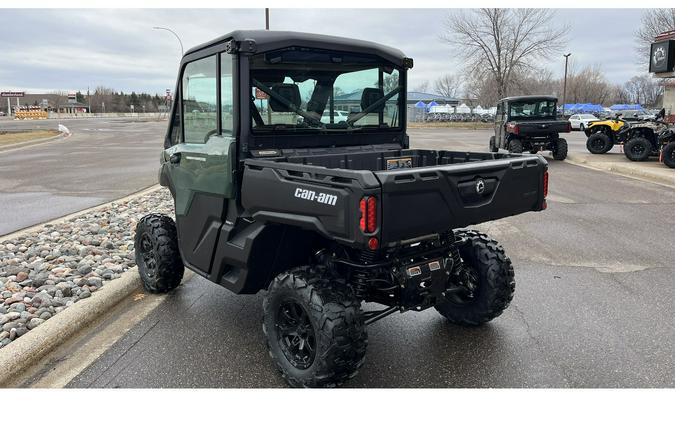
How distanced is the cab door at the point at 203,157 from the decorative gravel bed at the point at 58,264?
1206 millimetres

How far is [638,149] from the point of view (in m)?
16.7

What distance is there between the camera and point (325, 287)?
3.16 meters

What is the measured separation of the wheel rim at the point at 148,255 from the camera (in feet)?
16.0

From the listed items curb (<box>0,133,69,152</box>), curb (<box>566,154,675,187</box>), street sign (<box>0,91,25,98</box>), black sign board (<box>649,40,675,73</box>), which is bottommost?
curb (<box>566,154,675,187</box>)

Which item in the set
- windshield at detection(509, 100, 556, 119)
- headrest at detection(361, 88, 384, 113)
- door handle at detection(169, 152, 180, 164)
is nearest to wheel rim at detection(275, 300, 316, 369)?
door handle at detection(169, 152, 180, 164)

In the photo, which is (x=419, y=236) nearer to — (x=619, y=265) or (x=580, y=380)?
(x=580, y=380)

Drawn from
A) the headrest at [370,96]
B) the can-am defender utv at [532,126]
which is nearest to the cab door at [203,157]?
the headrest at [370,96]

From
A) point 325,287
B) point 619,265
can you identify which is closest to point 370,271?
point 325,287

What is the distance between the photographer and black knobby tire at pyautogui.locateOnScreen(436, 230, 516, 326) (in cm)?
400

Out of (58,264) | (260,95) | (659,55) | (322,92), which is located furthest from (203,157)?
(659,55)

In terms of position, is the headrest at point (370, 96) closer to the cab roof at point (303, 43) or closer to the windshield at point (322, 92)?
the windshield at point (322, 92)

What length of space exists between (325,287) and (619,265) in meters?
4.26

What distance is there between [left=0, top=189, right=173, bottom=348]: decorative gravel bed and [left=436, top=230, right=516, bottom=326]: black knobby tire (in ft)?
10.6

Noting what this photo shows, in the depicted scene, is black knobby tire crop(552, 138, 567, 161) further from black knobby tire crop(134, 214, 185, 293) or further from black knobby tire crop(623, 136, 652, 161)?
black knobby tire crop(134, 214, 185, 293)
